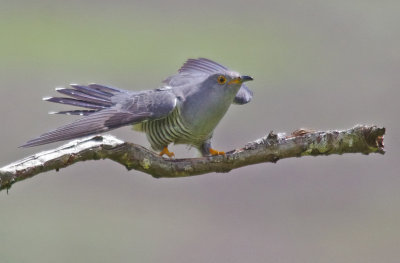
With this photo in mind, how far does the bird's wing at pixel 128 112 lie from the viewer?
4.53m

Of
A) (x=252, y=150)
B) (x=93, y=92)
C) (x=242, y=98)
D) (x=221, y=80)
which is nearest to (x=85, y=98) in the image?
(x=93, y=92)

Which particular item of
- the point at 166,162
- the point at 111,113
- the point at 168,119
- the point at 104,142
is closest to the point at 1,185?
the point at 104,142

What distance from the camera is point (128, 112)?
496 cm

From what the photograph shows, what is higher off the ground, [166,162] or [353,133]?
[353,133]

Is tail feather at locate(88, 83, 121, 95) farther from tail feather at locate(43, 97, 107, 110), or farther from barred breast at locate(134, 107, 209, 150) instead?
barred breast at locate(134, 107, 209, 150)

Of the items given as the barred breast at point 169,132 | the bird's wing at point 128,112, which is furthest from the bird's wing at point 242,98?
the bird's wing at point 128,112

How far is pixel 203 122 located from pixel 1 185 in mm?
1990

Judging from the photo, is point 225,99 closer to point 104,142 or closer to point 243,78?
point 243,78

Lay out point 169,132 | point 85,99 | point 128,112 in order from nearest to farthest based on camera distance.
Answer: point 128,112
point 85,99
point 169,132

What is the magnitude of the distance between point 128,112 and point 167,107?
0.28 metres

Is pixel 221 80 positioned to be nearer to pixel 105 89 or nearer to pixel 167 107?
pixel 167 107

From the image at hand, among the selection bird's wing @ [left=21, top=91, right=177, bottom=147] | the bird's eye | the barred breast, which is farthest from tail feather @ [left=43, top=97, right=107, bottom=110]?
the bird's eye

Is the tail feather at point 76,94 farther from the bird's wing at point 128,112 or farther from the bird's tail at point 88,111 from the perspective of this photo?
the bird's wing at point 128,112

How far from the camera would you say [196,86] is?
17.9 ft
